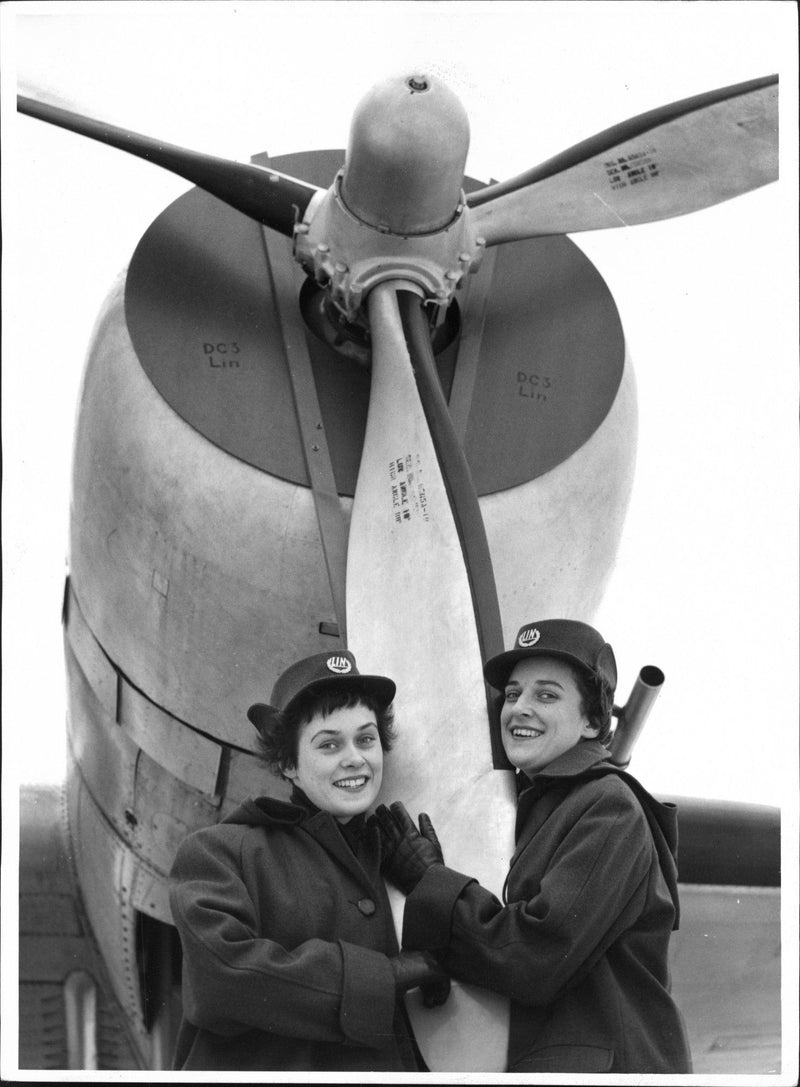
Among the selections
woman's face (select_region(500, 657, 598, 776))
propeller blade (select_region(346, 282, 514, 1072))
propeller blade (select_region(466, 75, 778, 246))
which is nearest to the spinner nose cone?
propeller blade (select_region(346, 282, 514, 1072))

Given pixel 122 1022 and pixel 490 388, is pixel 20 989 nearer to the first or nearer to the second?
pixel 122 1022

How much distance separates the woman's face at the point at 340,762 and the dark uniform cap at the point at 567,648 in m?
0.46

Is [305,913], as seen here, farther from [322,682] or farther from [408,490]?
[408,490]

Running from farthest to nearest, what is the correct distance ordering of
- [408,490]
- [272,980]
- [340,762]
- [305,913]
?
1. [408,490]
2. [340,762]
3. [305,913]
4. [272,980]

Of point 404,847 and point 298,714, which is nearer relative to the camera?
point 404,847

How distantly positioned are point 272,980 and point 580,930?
0.79m

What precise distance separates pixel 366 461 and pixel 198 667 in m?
1.04

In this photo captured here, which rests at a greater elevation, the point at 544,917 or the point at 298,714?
the point at 298,714

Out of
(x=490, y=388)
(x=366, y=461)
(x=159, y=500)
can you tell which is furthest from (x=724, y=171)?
(x=159, y=500)

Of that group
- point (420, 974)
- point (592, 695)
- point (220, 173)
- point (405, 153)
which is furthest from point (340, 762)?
point (220, 173)

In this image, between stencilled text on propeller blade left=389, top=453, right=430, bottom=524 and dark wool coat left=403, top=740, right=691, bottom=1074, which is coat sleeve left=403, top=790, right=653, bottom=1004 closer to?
dark wool coat left=403, top=740, right=691, bottom=1074

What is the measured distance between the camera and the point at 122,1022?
7.67m

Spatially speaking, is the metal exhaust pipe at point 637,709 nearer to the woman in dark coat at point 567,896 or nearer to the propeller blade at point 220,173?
the woman in dark coat at point 567,896

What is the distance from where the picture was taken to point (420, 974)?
14.0ft
